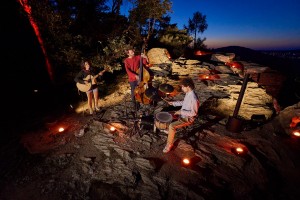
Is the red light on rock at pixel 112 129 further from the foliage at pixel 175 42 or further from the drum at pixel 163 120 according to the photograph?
the foliage at pixel 175 42

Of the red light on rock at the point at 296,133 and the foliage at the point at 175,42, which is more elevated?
the foliage at the point at 175,42

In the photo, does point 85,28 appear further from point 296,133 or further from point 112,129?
point 296,133

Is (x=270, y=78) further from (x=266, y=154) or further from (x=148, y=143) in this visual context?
(x=148, y=143)

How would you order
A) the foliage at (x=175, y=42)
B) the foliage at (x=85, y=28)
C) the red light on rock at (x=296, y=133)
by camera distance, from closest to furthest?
the red light on rock at (x=296, y=133) < the foliage at (x=85, y=28) < the foliage at (x=175, y=42)

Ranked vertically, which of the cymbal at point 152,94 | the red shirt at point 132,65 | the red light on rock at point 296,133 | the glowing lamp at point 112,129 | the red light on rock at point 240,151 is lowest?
the red light on rock at point 240,151

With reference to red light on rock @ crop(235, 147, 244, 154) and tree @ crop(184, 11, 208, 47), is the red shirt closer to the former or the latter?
red light on rock @ crop(235, 147, 244, 154)

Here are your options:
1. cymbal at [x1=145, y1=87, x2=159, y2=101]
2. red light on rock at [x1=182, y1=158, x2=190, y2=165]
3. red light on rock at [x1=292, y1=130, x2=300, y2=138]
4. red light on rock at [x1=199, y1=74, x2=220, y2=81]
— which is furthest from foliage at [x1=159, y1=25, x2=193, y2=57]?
red light on rock at [x1=182, y1=158, x2=190, y2=165]

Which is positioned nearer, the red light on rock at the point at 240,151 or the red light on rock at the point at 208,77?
the red light on rock at the point at 240,151

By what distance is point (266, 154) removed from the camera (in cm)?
565

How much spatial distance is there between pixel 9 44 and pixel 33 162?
9.60 m

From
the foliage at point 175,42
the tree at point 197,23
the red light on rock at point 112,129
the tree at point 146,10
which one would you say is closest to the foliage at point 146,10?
the tree at point 146,10

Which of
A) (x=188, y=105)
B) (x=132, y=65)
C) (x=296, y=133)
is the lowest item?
(x=296, y=133)

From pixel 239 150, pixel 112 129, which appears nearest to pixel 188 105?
pixel 239 150

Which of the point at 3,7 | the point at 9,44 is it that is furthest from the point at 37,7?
the point at 9,44
